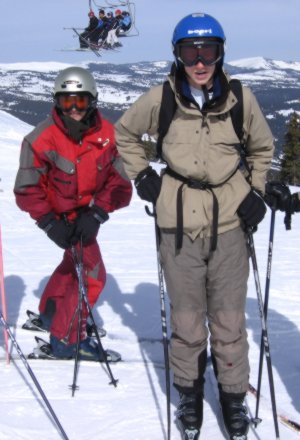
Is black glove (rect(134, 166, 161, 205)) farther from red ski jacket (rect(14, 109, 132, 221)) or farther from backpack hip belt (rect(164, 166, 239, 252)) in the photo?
red ski jacket (rect(14, 109, 132, 221))

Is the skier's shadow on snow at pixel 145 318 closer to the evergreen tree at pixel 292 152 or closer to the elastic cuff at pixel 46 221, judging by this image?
the elastic cuff at pixel 46 221

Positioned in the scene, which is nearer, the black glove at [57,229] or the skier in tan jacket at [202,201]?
the skier in tan jacket at [202,201]

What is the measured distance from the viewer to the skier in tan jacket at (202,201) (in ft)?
9.92

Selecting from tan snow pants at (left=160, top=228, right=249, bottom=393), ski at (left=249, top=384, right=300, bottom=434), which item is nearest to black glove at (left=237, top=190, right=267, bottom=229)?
tan snow pants at (left=160, top=228, right=249, bottom=393)

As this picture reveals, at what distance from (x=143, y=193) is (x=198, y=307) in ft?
2.16

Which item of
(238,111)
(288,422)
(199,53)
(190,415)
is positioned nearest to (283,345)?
(288,422)

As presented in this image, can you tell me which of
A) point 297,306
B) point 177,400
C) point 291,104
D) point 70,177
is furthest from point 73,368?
point 291,104

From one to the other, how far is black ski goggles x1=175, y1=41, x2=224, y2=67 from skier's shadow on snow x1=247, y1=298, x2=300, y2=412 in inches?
81.1

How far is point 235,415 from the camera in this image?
3260mm

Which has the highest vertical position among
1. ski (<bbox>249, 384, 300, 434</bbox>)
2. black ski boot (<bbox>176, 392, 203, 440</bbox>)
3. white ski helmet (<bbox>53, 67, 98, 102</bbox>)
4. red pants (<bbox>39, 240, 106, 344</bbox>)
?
white ski helmet (<bbox>53, 67, 98, 102</bbox>)

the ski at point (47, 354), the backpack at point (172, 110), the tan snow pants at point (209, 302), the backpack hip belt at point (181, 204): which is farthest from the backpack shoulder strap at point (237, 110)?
the ski at point (47, 354)

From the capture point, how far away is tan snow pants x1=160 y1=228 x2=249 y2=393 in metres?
3.15

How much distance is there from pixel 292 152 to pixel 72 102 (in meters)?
47.2

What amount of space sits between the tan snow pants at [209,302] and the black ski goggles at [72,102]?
1.17 meters
